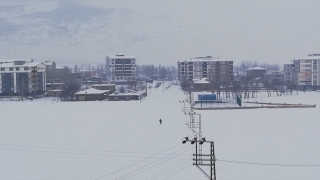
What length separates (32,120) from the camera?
8.84 m

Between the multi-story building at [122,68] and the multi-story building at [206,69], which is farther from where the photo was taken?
the multi-story building at [122,68]

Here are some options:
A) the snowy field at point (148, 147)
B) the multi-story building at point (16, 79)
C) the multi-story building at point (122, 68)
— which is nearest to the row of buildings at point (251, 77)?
the multi-story building at point (122, 68)

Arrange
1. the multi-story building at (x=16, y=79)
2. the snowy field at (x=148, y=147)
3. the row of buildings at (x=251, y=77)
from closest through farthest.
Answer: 1. the snowy field at (x=148, y=147)
2. the multi-story building at (x=16, y=79)
3. the row of buildings at (x=251, y=77)

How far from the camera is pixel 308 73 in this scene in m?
20.6

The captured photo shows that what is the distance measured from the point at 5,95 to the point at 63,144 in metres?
12.9

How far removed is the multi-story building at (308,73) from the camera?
20422 millimetres

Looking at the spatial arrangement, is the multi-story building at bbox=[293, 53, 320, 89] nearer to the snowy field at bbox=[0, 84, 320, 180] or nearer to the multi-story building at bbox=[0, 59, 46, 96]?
the snowy field at bbox=[0, 84, 320, 180]

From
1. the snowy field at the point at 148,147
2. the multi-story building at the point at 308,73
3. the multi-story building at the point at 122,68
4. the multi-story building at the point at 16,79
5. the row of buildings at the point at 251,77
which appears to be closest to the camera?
the snowy field at the point at 148,147

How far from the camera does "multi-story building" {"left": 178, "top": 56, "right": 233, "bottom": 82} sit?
76.7ft

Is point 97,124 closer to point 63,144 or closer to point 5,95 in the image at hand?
point 63,144

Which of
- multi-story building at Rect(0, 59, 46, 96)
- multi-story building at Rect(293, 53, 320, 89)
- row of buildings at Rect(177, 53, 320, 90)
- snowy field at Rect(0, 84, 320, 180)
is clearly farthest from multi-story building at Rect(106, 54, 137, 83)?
snowy field at Rect(0, 84, 320, 180)

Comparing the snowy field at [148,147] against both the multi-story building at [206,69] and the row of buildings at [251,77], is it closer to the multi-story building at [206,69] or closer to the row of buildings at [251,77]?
the row of buildings at [251,77]

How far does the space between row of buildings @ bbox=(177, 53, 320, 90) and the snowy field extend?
1258 cm

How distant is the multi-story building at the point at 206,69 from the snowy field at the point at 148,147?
14343 mm
